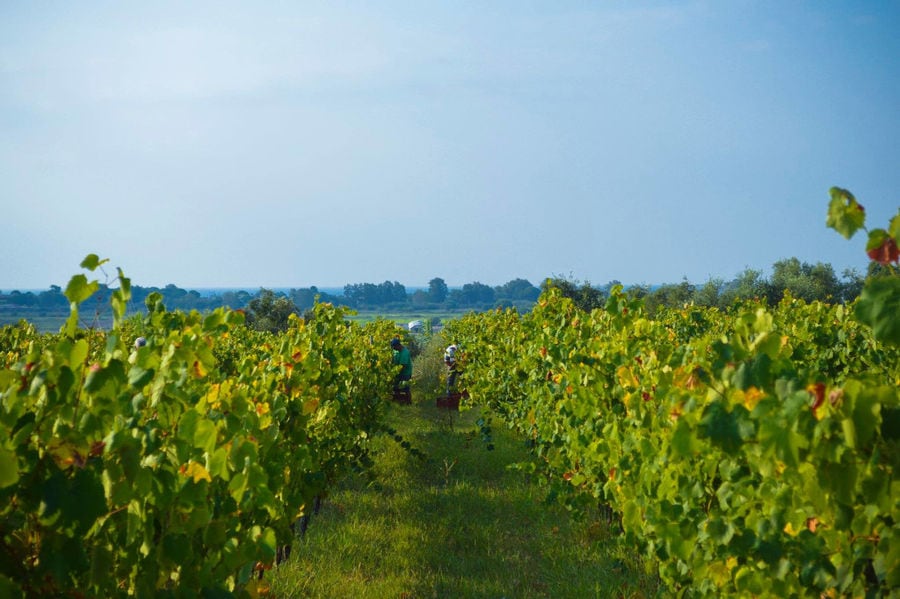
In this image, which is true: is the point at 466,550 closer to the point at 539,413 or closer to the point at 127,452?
the point at 539,413

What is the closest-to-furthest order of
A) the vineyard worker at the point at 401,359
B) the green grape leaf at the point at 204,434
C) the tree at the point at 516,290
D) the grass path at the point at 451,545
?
1. the green grape leaf at the point at 204,434
2. the grass path at the point at 451,545
3. the vineyard worker at the point at 401,359
4. the tree at the point at 516,290

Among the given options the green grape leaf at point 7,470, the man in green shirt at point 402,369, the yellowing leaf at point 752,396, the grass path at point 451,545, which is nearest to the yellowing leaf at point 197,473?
the green grape leaf at point 7,470

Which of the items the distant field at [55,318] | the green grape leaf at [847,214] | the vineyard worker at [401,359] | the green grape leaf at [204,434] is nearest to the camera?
the green grape leaf at [847,214]

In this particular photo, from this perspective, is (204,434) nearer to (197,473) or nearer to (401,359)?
(197,473)

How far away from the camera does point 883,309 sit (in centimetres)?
137

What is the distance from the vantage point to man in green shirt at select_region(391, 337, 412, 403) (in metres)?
13.6

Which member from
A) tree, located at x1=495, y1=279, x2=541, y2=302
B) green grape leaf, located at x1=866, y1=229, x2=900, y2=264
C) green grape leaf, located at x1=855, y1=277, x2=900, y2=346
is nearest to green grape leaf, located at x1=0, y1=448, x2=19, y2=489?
green grape leaf, located at x1=855, y1=277, x2=900, y2=346

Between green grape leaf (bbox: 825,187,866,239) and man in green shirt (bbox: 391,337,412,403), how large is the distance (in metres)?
11.7

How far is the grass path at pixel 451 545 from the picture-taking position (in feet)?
15.1

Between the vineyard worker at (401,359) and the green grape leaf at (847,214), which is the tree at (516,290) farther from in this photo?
the green grape leaf at (847,214)

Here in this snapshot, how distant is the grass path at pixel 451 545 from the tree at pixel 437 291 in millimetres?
71842

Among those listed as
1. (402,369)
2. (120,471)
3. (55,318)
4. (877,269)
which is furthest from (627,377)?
(55,318)

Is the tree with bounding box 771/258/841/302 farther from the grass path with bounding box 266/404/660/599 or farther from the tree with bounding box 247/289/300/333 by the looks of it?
the grass path with bounding box 266/404/660/599

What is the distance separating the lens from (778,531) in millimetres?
2100
